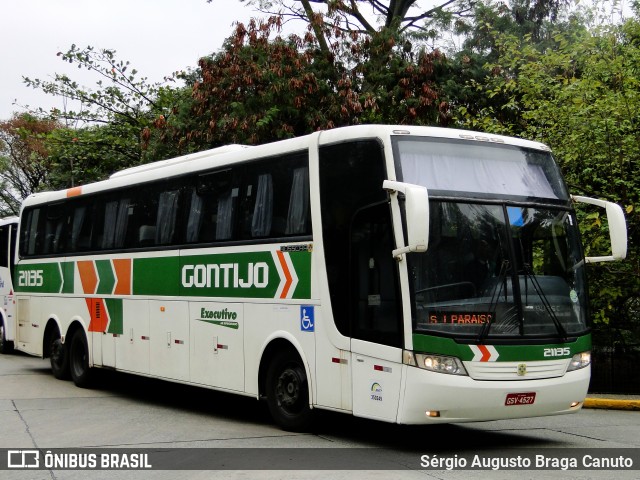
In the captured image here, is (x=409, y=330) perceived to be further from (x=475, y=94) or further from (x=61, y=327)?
→ (x=475, y=94)

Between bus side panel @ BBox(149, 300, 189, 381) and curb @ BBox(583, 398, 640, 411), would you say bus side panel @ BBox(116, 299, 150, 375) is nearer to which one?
bus side panel @ BBox(149, 300, 189, 381)

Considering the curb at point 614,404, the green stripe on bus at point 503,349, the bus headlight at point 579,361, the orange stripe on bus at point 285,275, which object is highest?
the orange stripe on bus at point 285,275

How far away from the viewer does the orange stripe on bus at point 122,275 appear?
1488 centimetres

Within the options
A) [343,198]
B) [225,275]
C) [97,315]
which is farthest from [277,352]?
[97,315]

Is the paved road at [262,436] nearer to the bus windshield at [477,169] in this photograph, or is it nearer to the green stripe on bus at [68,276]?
the green stripe on bus at [68,276]

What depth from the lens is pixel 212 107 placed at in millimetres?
21531

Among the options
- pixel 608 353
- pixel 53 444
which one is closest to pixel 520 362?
pixel 53 444

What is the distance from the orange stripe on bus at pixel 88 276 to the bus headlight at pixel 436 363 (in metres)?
8.06

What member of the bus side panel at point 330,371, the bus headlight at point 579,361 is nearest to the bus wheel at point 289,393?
the bus side panel at point 330,371

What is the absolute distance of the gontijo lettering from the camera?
11672 millimetres

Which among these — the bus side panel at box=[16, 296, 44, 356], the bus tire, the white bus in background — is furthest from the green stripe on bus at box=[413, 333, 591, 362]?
the bus tire

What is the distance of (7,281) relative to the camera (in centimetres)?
2366

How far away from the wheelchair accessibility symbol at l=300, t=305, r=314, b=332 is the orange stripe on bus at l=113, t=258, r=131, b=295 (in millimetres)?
4797

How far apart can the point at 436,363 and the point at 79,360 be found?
9066 mm
